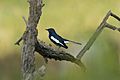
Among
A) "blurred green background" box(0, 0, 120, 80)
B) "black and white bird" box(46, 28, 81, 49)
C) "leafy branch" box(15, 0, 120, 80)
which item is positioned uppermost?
"leafy branch" box(15, 0, 120, 80)

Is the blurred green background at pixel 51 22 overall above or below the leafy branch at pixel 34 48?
below

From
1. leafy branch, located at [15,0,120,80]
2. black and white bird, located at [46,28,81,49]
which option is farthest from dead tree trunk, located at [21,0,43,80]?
black and white bird, located at [46,28,81,49]

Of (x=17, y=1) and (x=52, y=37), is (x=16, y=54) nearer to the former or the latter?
(x=17, y=1)

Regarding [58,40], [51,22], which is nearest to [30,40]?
[58,40]

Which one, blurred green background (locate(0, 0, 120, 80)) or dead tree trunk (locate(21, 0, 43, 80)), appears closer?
dead tree trunk (locate(21, 0, 43, 80))

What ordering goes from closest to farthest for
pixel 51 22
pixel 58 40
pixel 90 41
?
pixel 90 41
pixel 58 40
pixel 51 22

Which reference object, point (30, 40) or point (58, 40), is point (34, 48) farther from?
point (58, 40)

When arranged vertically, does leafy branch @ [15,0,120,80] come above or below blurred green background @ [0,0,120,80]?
above

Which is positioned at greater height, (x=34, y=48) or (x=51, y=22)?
(x=34, y=48)

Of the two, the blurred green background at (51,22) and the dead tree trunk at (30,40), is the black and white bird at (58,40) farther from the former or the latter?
the dead tree trunk at (30,40)

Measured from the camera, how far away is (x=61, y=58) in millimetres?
1012

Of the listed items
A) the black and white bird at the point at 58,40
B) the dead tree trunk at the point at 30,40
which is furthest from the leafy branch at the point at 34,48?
Answer: the black and white bird at the point at 58,40

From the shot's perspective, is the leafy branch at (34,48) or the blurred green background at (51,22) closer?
the leafy branch at (34,48)

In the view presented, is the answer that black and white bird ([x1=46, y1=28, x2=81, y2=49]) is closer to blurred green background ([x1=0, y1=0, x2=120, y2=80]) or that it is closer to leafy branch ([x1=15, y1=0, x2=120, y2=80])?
blurred green background ([x1=0, y1=0, x2=120, y2=80])
